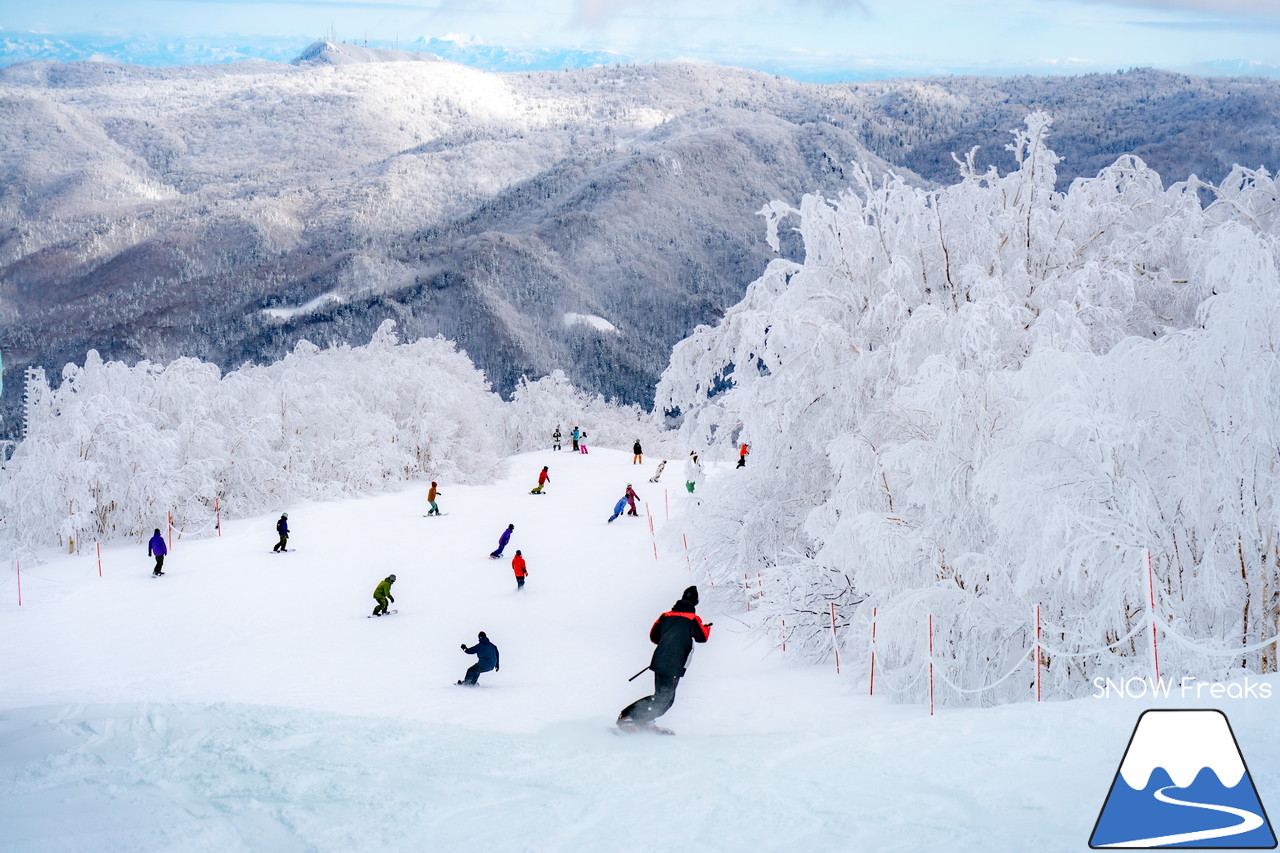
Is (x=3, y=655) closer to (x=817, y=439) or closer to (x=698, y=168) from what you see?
(x=817, y=439)

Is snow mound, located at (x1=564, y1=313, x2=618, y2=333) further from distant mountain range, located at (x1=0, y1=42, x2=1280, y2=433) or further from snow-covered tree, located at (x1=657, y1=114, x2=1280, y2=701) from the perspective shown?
snow-covered tree, located at (x1=657, y1=114, x2=1280, y2=701)

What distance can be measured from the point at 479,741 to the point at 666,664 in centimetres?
160

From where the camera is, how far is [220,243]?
176 meters

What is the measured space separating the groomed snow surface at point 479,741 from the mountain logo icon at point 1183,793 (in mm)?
254

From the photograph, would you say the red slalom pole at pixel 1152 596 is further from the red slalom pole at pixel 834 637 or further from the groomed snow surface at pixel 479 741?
the red slalom pole at pixel 834 637

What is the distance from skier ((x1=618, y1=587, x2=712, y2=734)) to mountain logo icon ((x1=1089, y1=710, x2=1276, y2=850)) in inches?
142

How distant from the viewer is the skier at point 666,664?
7352mm

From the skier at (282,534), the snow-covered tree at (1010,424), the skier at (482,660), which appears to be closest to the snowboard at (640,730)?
the snow-covered tree at (1010,424)

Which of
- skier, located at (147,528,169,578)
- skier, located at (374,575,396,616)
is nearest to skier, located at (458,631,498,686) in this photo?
skier, located at (374,575,396,616)

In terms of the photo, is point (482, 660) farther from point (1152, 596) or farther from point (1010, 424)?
point (1152, 596)

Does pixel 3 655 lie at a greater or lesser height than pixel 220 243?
lesser

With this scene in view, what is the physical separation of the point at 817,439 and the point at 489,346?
10706 cm

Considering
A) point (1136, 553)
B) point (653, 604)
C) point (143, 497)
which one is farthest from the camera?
point (143, 497)

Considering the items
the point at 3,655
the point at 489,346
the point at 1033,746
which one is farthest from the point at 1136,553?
the point at 489,346
